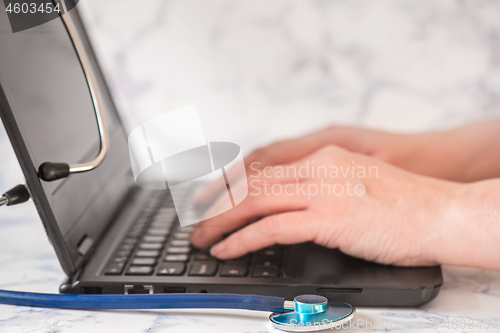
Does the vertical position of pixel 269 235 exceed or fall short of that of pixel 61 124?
it falls short

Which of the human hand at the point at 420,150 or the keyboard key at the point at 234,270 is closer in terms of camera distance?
the keyboard key at the point at 234,270

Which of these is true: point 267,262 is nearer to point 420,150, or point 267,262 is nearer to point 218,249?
point 218,249

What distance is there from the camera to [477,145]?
600 mm

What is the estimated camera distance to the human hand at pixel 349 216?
38cm

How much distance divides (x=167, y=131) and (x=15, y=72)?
14cm

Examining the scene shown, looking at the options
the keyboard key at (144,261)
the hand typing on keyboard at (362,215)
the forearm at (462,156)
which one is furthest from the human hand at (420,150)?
the keyboard key at (144,261)

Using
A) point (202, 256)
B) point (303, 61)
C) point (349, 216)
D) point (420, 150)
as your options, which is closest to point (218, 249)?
point (202, 256)

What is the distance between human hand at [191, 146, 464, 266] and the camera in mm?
381

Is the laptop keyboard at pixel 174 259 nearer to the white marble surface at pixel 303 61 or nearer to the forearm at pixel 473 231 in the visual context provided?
the forearm at pixel 473 231

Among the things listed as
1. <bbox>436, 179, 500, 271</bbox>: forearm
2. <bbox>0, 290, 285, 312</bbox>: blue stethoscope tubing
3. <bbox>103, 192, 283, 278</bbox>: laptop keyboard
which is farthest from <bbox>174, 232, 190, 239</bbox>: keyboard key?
<bbox>436, 179, 500, 271</bbox>: forearm

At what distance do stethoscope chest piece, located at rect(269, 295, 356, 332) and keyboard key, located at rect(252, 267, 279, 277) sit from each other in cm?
5

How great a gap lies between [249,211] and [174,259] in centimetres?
8

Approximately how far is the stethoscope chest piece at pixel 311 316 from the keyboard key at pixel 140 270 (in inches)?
4.5

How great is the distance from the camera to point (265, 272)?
0.37 metres
